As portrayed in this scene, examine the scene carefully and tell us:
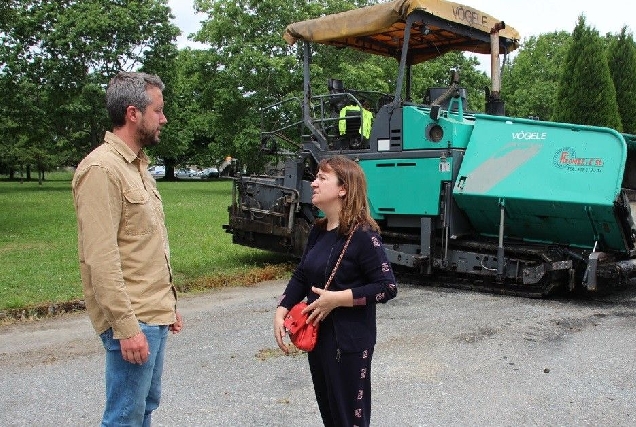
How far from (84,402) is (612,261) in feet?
18.2

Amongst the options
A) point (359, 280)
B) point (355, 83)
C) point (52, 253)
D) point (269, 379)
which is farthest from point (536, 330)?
point (355, 83)

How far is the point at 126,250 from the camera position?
286 centimetres

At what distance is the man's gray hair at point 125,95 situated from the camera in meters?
2.94

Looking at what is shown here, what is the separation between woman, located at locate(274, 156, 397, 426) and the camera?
3068 mm

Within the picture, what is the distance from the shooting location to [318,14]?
1126 inches

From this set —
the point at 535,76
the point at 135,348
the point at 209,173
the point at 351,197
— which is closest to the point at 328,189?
the point at 351,197

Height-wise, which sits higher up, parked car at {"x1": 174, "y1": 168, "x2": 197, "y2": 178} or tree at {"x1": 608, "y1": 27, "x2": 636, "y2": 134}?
tree at {"x1": 608, "y1": 27, "x2": 636, "y2": 134}

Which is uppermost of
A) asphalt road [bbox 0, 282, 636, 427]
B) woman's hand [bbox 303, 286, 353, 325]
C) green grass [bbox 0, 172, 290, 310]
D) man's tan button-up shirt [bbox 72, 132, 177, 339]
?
man's tan button-up shirt [bbox 72, 132, 177, 339]

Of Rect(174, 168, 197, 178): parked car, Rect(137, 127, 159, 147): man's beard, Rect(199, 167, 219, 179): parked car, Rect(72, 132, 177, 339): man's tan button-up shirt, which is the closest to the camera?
Rect(72, 132, 177, 339): man's tan button-up shirt

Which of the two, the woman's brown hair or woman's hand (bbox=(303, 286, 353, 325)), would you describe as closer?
woman's hand (bbox=(303, 286, 353, 325))

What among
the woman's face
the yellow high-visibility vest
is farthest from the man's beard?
the yellow high-visibility vest

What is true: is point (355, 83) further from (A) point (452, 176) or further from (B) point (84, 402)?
(B) point (84, 402)

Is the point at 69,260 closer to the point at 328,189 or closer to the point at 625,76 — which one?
the point at 328,189

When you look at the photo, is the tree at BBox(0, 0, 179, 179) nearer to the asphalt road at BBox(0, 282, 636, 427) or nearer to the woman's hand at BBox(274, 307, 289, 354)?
the asphalt road at BBox(0, 282, 636, 427)
